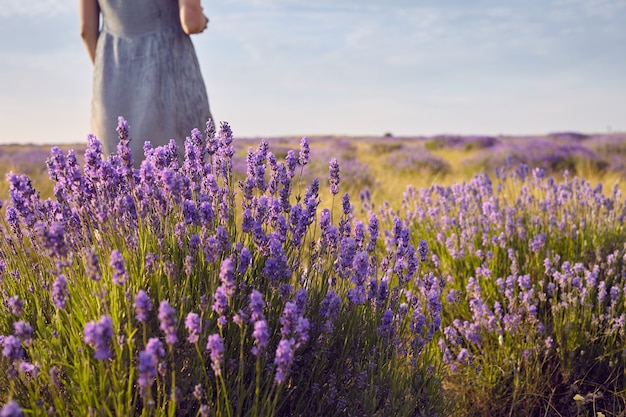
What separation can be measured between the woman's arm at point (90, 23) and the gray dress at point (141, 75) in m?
0.15

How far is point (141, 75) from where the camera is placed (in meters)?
4.13

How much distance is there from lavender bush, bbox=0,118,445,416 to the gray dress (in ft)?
5.83

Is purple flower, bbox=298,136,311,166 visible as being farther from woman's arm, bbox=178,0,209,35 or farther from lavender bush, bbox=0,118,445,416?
woman's arm, bbox=178,0,209,35

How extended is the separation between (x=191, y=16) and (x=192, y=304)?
2.61 metres

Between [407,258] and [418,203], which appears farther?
[418,203]

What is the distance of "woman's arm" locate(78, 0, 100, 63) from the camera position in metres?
4.32

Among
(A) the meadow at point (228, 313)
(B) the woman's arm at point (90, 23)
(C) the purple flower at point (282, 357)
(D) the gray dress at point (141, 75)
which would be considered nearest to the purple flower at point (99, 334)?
(A) the meadow at point (228, 313)

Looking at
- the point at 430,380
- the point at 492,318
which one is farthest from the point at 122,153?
the point at 492,318

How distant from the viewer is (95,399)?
1.50 metres

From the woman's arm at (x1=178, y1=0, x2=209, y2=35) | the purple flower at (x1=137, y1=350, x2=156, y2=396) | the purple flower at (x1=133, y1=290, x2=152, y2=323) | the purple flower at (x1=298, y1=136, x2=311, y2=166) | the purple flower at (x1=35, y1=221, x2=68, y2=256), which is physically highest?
the woman's arm at (x1=178, y1=0, x2=209, y2=35)

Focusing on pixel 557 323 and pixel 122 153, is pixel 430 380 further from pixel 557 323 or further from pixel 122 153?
pixel 122 153

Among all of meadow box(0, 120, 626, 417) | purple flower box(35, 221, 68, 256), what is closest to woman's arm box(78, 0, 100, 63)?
meadow box(0, 120, 626, 417)

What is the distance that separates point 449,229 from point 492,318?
4.33ft

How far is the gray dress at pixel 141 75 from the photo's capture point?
4.10 meters
